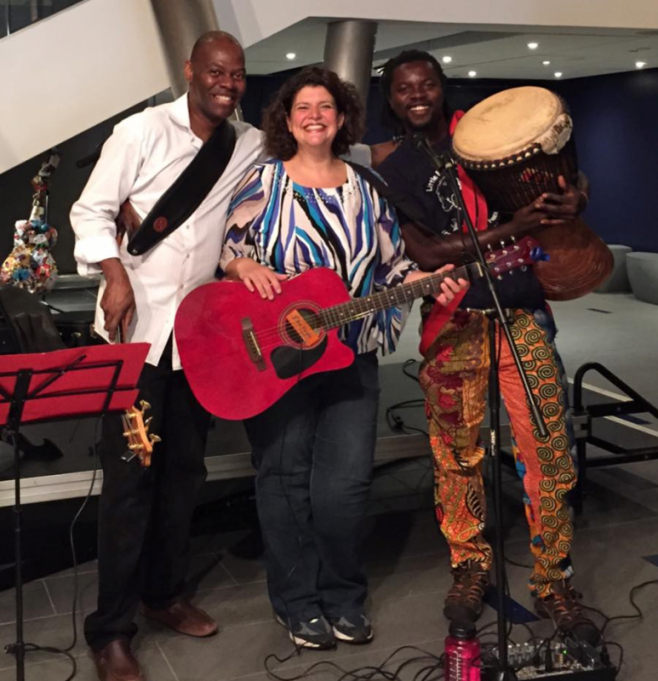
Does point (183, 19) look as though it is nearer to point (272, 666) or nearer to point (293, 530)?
point (293, 530)

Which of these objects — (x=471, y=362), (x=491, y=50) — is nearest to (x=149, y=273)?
(x=471, y=362)

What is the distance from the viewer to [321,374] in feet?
9.27

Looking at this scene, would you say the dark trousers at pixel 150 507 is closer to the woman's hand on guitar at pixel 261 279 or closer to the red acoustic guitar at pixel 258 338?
the red acoustic guitar at pixel 258 338

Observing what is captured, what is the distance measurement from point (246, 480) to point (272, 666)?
156 centimetres

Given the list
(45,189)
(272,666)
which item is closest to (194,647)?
(272,666)

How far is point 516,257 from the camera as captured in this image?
8.40 ft

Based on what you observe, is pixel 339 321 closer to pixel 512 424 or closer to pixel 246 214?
pixel 246 214

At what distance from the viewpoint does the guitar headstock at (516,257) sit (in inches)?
101

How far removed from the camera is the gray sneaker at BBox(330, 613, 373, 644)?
2.98 meters

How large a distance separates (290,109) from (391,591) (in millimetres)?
1598

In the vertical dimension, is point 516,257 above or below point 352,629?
above

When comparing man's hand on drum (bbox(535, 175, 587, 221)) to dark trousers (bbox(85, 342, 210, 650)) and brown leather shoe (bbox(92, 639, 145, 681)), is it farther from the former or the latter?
brown leather shoe (bbox(92, 639, 145, 681))

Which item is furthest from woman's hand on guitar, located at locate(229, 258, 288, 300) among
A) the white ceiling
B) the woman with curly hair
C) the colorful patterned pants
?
the white ceiling

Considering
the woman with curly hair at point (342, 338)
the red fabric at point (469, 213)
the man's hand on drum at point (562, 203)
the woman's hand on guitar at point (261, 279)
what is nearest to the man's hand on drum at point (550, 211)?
the man's hand on drum at point (562, 203)
